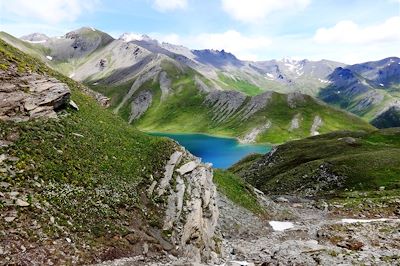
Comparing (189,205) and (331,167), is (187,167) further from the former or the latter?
(331,167)

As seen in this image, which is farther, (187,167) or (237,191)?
(237,191)

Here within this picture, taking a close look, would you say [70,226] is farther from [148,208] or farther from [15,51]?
[15,51]

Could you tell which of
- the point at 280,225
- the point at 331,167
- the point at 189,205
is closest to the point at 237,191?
the point at 280,225

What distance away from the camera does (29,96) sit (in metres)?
37.6

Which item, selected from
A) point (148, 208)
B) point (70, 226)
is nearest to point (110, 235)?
point (70, 226)

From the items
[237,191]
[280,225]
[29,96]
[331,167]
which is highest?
[331,167]

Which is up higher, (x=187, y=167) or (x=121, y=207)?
(x=187, y=167)

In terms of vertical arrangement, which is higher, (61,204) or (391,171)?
(391,171)

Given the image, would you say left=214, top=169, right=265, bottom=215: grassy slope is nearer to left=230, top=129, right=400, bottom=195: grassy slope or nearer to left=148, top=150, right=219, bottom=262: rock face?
left=148, top=150, right=219, bottom=262: rock face

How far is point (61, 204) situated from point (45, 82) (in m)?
16.5

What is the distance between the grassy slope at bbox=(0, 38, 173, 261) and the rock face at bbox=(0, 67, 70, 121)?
4.26 ft

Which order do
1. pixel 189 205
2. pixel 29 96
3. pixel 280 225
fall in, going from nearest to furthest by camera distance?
1. pixel 189 205
2. pixel 29 96
3. pixel 280 225

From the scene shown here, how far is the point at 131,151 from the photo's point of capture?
131ft

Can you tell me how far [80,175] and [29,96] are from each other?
10.4m
